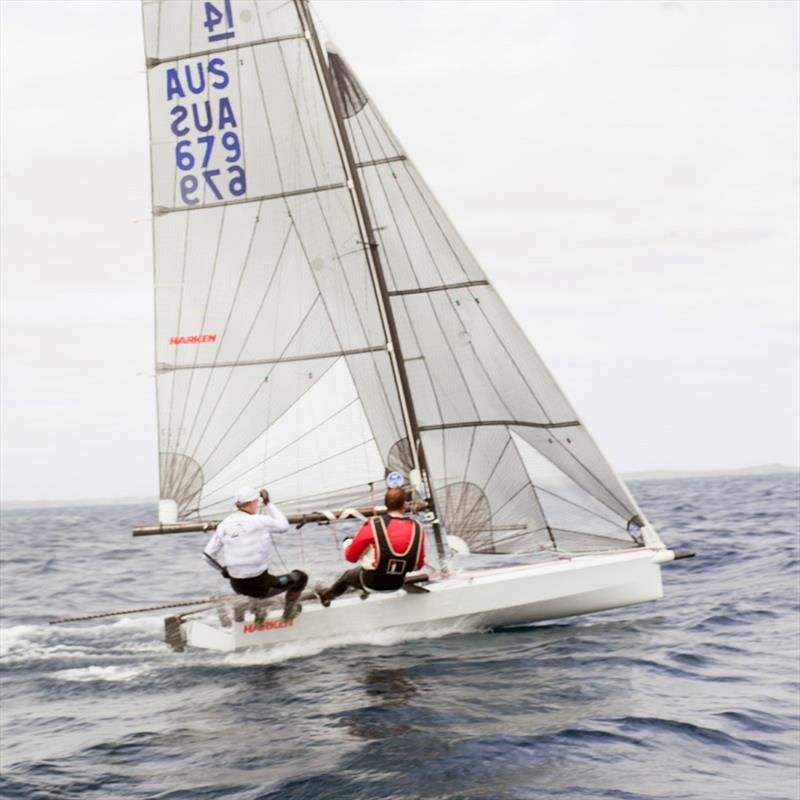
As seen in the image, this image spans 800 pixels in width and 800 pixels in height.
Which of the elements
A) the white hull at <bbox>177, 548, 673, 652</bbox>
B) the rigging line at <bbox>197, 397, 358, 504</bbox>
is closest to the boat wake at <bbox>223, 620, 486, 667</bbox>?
the white hull at <bbox>177, 548, 673, 652</bbox>

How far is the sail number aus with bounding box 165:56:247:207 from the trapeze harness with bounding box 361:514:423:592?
5.19 m

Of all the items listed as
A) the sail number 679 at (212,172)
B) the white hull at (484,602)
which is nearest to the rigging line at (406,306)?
the sail number 679 at (212,172)

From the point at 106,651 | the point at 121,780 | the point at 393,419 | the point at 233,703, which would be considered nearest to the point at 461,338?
the point at 393,419

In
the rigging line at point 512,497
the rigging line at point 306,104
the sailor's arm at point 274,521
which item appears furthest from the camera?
the rigging line at point 306,104

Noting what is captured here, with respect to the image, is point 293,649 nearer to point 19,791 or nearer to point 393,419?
point 393,419

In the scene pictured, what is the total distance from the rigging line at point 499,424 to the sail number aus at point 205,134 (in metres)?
3.98

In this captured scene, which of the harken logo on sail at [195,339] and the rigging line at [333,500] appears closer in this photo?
the rigging line at [333,500]

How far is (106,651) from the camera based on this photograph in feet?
44.8

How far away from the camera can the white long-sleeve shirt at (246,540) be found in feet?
37.5

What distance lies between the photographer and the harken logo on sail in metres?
13.7

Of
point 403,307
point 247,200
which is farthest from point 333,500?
point 247,200

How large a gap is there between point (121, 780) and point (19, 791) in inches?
29.2

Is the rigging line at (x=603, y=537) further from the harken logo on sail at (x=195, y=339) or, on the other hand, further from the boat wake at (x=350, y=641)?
the harken logo on sail at (x=195, y=339)

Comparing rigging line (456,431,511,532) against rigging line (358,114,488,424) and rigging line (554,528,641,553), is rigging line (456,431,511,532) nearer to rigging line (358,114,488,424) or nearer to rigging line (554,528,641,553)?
rigging line (358,114,488,424)
